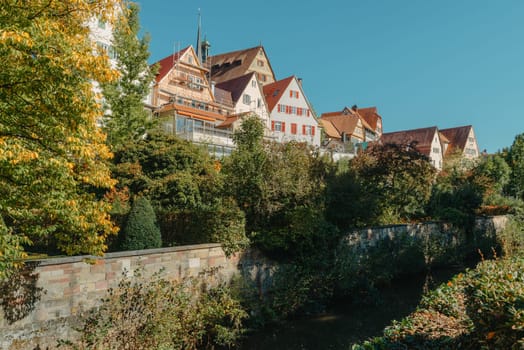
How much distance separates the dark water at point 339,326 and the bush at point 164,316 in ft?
3.17

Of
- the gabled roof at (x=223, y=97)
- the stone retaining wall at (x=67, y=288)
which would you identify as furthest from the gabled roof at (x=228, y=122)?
the stone retaining wall at (x=67, y=288)

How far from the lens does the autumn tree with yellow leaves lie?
596cm

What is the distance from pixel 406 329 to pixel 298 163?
28.1 ft

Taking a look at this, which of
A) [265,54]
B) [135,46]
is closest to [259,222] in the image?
[135,46]

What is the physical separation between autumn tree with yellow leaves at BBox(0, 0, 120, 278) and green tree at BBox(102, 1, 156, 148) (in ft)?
45.2

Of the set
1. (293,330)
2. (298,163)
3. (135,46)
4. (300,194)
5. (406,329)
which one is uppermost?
(135,46)

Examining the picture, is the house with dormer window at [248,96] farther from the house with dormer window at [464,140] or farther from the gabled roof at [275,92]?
the house with dormer window at [464,140]

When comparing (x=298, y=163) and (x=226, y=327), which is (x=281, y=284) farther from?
(x=298, y=163)

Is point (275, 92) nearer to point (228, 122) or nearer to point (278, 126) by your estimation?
point (278, 126)

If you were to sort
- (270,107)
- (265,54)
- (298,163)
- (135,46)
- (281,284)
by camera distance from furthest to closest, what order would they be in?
1. (265,54)
2. (270,107)
3. (135,46)
4. (298,163)
5. (281,284)

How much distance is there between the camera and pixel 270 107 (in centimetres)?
4612

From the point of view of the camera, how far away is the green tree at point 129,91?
856 inches

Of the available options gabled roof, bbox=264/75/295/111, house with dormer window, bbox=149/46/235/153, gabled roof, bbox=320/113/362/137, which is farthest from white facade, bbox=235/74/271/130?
gabled roof, bbox=320/113/362/137

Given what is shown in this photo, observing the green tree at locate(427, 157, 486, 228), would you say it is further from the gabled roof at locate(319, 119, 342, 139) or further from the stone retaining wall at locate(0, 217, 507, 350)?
the gabled roof at locate(319, 119, 342, 139)
